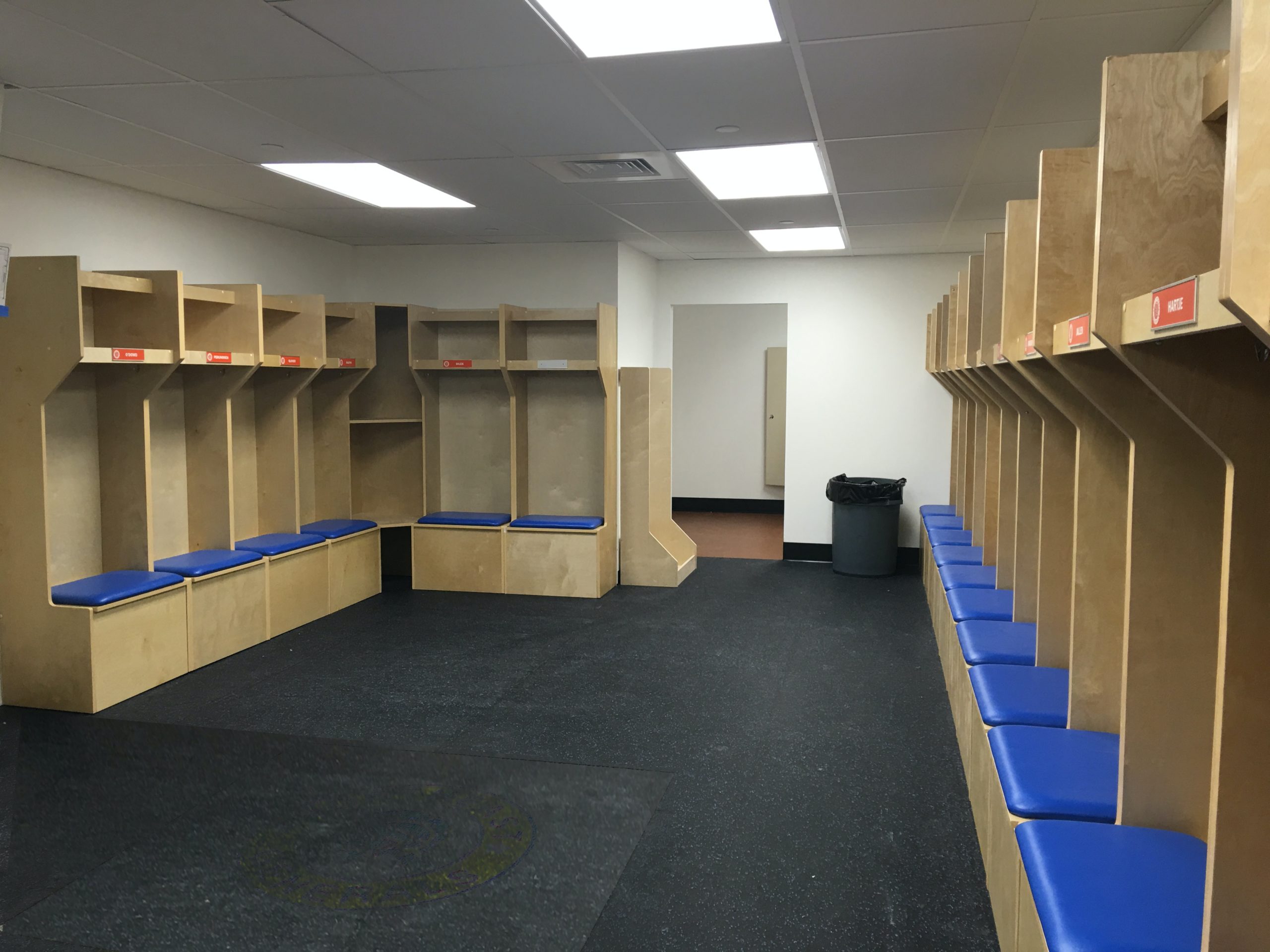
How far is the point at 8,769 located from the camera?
369 cm

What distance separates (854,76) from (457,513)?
476 centimetres

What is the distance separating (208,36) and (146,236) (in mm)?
3013

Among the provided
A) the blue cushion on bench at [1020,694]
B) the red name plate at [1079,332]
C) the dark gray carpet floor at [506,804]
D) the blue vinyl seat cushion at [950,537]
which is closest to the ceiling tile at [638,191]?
the blue vinyl seat cushion at [950,537]

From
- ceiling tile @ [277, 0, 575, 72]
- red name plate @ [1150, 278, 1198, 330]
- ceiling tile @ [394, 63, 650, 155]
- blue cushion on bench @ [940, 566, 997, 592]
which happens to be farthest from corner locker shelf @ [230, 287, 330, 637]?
red name plate @ [1150, 278, 1198, 330]

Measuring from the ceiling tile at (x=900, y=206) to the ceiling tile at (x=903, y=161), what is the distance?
140 millimetres

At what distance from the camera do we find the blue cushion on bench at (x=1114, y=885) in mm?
1600

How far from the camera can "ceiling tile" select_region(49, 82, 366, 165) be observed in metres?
3.62

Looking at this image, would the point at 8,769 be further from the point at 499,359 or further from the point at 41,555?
the point at 499,359

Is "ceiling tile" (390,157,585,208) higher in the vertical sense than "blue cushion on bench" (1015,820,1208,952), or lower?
higher

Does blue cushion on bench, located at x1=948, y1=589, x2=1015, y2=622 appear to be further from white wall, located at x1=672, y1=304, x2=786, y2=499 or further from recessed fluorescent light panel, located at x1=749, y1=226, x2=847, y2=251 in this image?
white wall, located at x1=672, y1=304, x2=786, y2=499

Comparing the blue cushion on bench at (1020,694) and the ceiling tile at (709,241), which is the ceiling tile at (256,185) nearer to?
the ceiling tile at (709,241)

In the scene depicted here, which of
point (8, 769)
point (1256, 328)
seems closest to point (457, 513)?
point (8, 769)

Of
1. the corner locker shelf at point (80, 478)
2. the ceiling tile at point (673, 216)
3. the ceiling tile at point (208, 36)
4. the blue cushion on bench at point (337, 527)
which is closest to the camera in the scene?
the ceiling tile at point (208, 36)

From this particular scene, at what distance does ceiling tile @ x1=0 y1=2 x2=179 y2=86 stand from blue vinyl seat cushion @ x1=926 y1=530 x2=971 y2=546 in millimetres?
4512
